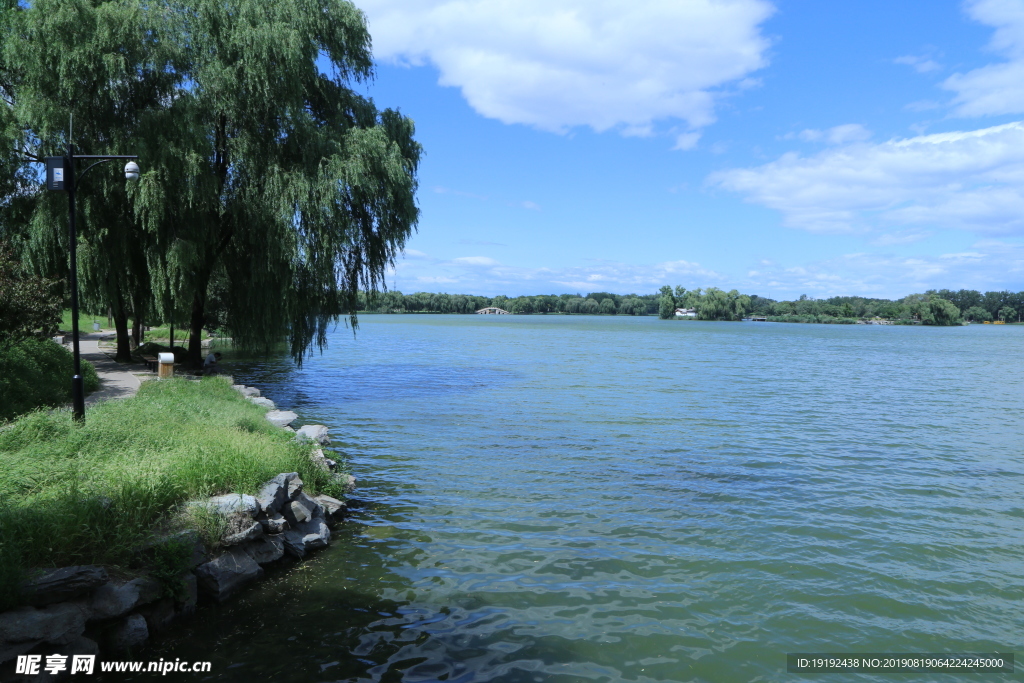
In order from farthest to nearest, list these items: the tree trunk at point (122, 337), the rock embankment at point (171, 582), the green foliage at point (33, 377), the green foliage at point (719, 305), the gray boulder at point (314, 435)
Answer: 1. the green foliage at point (719, 305)
2. the tree trunk at point (122, 337)
3. the green foliage at point (33, 377)
4. the gray boulder at point (314, 435)
5. the rock embankment at point (171, 582)

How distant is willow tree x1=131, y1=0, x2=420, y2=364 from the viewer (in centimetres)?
2048

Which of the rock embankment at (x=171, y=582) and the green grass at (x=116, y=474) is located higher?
the green grass at (x=116, y=474)

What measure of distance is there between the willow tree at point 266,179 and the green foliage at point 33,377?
382 cm

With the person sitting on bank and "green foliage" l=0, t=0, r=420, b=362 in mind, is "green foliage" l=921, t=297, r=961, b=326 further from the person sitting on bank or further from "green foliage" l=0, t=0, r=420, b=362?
the person sitting on bank

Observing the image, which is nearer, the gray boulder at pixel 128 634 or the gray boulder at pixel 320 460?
the gray boulder at pixel 128 634

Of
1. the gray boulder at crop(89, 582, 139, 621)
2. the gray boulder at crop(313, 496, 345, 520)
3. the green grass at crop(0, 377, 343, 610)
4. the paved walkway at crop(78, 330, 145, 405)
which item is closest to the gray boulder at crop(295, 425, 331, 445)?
the green grass at crop(0, 377, 343, 610)

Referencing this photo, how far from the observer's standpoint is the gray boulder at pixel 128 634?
21.2 ft

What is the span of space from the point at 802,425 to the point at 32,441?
62.5 feet

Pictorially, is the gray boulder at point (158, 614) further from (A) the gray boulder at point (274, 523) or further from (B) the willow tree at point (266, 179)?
(B) the willow tree at point (266, 179)

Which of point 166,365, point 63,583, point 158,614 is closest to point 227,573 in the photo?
point 158,614

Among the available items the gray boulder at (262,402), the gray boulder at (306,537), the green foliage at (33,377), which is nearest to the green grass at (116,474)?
the gray boulder at (306,537)

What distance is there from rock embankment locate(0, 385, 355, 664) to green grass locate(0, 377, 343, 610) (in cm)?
25

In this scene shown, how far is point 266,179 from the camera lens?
842 inches

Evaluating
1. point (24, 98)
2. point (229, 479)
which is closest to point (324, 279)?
point (24, 98)
